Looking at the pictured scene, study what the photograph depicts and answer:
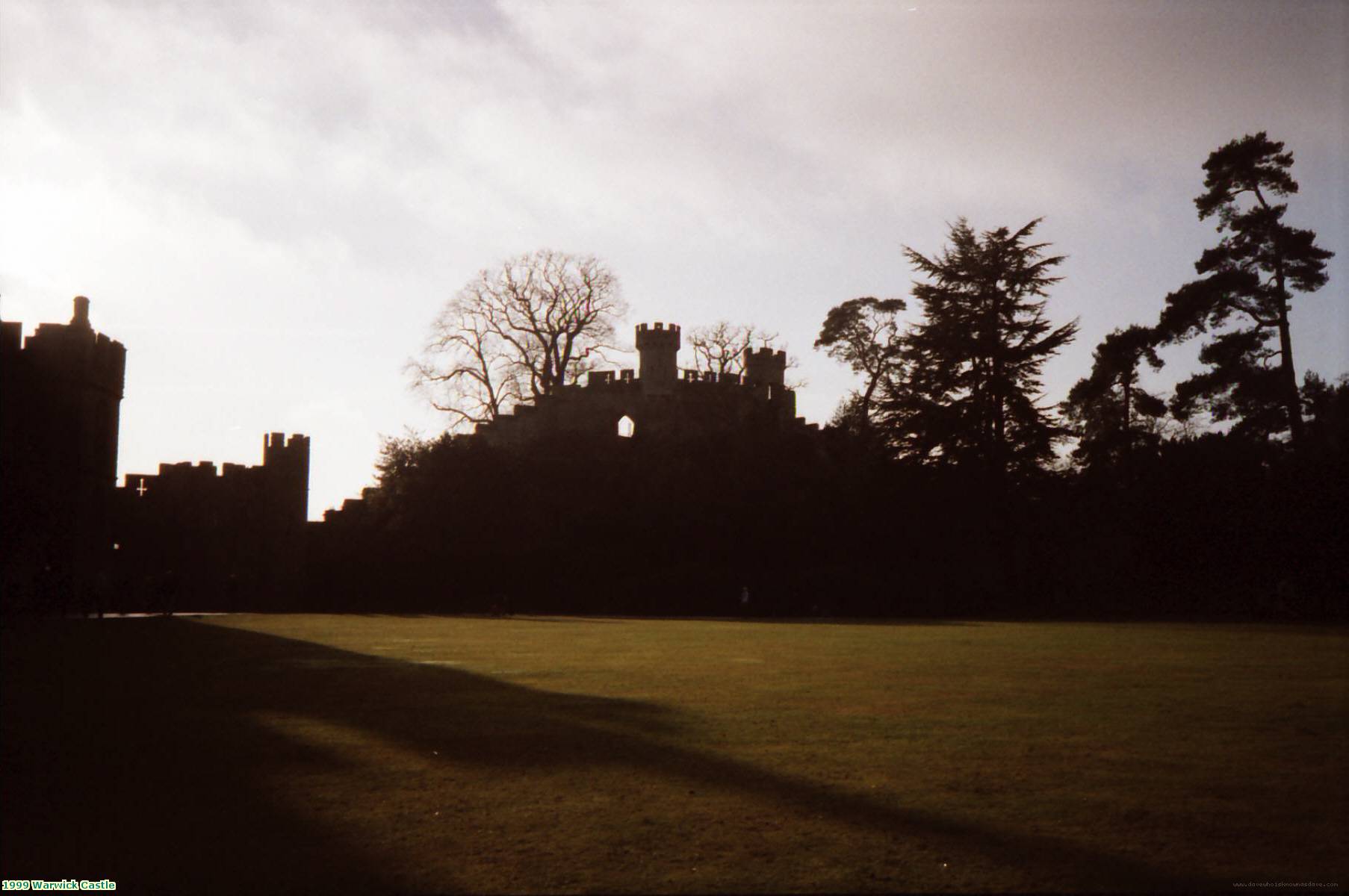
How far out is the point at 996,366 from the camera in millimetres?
51219

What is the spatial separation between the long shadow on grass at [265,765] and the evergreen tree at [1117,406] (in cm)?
4154

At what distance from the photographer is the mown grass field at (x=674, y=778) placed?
5234 millimetres

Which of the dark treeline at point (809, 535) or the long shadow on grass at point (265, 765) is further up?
the dark treeline at point (809, 535)

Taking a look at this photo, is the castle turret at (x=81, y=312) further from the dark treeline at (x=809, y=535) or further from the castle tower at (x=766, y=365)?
the castle tower at (x=766, y=365)

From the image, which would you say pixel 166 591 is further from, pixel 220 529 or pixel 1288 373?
pixel 1288 373

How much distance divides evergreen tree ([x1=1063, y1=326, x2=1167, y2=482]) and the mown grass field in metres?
36.9

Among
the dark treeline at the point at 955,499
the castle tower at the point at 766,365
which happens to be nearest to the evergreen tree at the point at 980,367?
the dark treeline at the point at 955,499

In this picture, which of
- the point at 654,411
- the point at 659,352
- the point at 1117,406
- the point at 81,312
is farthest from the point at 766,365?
the point at 81,312

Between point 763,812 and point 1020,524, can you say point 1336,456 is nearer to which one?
point 1020,524

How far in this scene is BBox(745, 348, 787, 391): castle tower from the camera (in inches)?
3036

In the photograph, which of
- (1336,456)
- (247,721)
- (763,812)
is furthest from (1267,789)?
(1336,456)

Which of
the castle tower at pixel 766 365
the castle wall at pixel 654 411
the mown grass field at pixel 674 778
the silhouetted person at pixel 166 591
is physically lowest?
the mown grass field at pixel 674 778

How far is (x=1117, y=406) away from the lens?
2365 inches

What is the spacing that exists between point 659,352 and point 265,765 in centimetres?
7004
